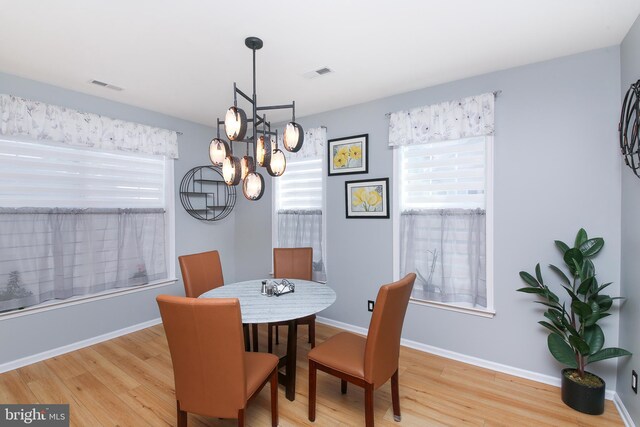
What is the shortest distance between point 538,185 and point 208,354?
2.59 metres

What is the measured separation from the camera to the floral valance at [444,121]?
2.42m

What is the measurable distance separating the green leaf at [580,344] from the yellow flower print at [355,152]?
2.27 meters

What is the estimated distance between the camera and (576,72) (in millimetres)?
2131

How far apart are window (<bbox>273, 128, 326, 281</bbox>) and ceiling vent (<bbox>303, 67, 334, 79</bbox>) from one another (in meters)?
0.91

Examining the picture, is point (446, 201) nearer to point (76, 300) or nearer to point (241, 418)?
point (241, 418)

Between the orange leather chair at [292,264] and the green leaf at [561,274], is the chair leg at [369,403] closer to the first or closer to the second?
the orange leather chair at [292,264]

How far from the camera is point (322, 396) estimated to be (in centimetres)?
211

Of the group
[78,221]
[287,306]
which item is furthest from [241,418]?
[78,221]

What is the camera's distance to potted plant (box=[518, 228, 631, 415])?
1.87 meters

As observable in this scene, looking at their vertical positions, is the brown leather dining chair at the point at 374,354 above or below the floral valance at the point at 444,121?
below

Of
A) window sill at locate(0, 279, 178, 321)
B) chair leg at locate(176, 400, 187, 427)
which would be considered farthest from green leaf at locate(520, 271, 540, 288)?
window sill at locate(0, 279, 178, 321)

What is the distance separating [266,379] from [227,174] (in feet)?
4.13

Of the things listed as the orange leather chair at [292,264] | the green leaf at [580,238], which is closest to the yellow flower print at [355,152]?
the orange leather chair at [292,264]

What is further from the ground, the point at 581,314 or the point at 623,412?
the point at 581,314
